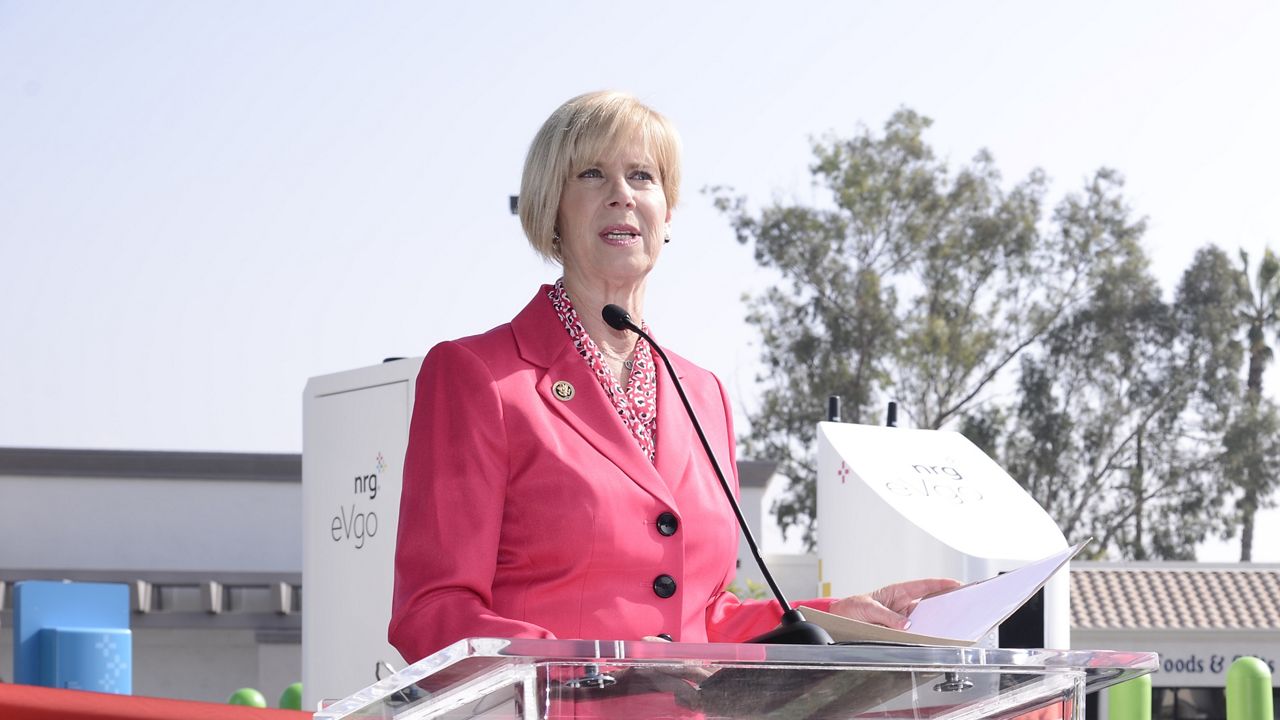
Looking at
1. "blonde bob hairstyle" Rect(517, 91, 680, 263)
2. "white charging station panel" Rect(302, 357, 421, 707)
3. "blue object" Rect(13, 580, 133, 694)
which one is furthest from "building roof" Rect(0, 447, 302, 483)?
"blonde bob hairstyle" Rect(517, 91, 680, 263)

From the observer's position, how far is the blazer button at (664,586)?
2.01m

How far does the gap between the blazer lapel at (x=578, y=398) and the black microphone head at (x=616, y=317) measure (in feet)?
0.35

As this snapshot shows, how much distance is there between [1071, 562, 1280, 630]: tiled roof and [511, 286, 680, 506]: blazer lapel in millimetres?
22253

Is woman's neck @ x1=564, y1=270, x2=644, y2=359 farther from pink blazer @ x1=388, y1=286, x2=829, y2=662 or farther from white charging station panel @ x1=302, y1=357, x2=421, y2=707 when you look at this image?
white charging station panel @ x1=302, y1=357, x2=421, y2=707

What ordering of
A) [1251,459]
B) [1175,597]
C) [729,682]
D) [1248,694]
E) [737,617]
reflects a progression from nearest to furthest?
[729,682] < [737,617] < [1248,694] < [1175,597] < [1251,459]

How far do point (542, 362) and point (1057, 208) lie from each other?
29.2 m

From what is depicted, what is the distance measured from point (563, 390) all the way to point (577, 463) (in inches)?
5.5

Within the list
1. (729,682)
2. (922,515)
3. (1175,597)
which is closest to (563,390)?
(729,682)

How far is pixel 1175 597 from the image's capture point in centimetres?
2447

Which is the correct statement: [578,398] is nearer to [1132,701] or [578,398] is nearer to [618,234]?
[618,234]

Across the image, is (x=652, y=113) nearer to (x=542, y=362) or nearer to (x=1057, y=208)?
(x=542, y=362)

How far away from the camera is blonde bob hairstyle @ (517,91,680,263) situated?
223cm

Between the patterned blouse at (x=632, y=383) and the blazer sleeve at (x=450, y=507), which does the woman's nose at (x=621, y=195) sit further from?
the blazer sleeve at (x=450, y=507)

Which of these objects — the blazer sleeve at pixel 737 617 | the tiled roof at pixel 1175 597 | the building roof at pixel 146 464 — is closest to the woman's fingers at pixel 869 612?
the blazer sleeve at pixel 737 617
